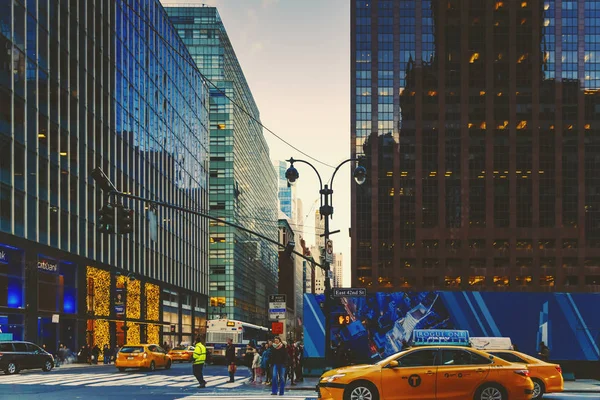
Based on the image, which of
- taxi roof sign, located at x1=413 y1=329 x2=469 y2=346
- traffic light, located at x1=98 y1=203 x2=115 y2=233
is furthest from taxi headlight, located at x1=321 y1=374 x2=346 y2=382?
traffic light, located at x1=98 y1=203 x2=115 y2=233

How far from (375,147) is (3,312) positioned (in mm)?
96541

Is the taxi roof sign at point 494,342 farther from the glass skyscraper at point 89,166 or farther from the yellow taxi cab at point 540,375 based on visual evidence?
the glass skyscraper at point 89,166

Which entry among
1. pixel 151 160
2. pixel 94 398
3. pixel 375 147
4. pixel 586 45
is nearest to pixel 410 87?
pixel 375 147

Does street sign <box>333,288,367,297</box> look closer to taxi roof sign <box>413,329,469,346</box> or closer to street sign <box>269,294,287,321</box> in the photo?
taxi roof sign <box>413,329,469,346</box>

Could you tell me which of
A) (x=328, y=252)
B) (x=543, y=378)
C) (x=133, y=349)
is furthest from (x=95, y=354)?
(x=543, y=378)

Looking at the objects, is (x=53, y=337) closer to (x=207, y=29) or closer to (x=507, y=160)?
(x=207, y=29)

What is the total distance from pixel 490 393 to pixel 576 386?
1114cm

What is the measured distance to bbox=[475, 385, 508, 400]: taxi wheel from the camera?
17016 mm

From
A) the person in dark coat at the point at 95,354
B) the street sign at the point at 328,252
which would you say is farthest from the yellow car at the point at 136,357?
the person in dark coat at the point at 95,354

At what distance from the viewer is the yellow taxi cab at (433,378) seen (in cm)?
1683

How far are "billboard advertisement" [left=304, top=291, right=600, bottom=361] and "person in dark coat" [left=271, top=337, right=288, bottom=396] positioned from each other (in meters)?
6.38

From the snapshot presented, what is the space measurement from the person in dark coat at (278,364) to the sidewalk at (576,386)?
253 cm

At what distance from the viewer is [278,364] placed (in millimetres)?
23516

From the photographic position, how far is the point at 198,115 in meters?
101
